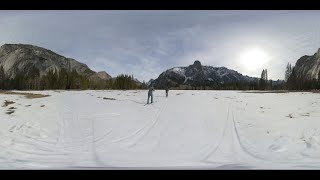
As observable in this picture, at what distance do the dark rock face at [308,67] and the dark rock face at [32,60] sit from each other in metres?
2.15

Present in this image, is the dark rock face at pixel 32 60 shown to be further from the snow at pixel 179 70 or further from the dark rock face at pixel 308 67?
the dark rock face at pixel 308 67

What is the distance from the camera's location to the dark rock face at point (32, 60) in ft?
13.3

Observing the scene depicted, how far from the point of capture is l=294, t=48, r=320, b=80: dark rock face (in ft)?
13.1

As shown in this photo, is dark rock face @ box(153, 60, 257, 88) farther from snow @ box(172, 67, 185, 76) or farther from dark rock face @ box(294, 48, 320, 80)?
dark rock face @ box(294, 48, 320, 80)

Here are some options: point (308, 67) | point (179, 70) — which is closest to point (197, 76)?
point (179, 70)

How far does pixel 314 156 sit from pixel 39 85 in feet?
10.1

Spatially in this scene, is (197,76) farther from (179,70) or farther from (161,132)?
(161,132)

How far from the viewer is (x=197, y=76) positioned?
13.9ft

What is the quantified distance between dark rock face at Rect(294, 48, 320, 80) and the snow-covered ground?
0.24m

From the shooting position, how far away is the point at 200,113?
4.11 m

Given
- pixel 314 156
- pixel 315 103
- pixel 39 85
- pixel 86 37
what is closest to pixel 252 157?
pixel 314 156

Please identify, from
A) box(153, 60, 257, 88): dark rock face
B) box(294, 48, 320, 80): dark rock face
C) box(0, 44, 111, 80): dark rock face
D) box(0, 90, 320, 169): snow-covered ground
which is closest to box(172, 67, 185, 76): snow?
box(153, 60, 257, 88): dark rock face

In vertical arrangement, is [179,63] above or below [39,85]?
above
